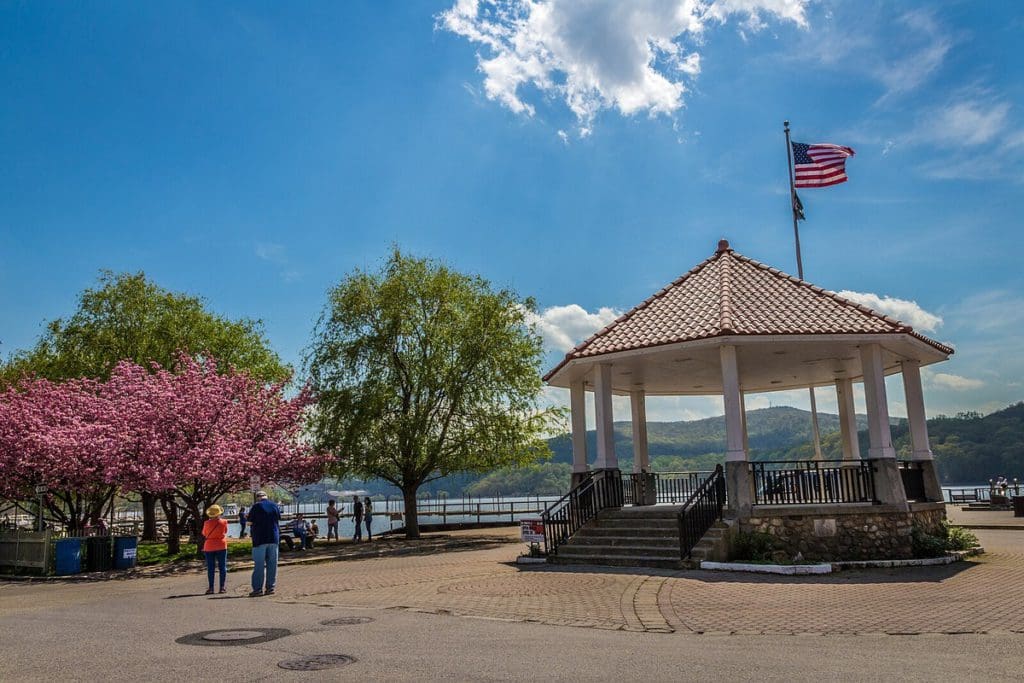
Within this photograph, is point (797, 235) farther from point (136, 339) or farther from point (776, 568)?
point (136, 339)

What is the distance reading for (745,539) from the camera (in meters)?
15.2

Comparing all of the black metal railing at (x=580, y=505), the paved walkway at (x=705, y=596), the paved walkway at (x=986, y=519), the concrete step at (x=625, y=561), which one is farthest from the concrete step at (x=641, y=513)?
the paved walkway at (x=986, y=519)

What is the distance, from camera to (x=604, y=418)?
1867cm

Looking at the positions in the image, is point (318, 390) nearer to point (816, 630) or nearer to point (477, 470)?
point (477, 470)

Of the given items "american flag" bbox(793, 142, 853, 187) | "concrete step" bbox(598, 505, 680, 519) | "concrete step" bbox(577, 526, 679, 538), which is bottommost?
"concrete step" bbox(577, 526, 679, 538)

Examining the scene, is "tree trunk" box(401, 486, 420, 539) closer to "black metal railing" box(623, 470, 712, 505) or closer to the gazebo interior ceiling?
the gazebo interior ceiling

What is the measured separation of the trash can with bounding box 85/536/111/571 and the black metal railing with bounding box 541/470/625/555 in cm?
1180

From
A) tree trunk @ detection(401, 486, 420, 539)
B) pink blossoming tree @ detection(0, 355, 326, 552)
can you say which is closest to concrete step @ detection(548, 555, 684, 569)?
pink blossoming tree @ detection(0, 355, 326, 552)

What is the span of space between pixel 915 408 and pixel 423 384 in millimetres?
16221

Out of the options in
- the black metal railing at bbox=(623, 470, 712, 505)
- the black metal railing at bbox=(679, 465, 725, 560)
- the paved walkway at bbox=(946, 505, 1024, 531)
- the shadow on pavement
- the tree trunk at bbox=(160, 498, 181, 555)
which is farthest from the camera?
the paved walkway at bbox=(946, 505, 1024, 531)

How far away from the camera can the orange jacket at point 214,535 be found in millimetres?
13969

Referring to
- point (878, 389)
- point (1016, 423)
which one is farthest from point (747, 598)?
point (1016, 423)

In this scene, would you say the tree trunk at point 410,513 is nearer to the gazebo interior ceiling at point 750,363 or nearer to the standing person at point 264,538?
the gazebo interior ceiling at point 750,363

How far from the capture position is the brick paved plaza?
6973 mm
